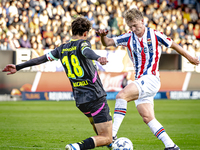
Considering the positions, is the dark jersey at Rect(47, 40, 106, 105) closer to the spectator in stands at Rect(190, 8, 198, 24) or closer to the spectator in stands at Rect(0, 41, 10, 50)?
the spectator in stands at Rect(0, 41, 10, 50)

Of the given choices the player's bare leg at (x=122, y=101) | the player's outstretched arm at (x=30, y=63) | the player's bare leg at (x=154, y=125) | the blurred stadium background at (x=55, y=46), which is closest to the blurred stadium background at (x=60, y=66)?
the blurred stadium background at (x=55, y=46)

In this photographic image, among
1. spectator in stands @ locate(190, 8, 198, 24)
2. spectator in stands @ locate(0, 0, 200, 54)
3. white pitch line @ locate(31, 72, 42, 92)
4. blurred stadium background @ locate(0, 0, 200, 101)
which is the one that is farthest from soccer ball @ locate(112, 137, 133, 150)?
spectator in stands @ locate(190, 8, 198, 24)

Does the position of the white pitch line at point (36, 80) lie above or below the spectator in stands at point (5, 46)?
below

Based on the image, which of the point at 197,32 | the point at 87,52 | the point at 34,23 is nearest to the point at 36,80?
the point at 34,23

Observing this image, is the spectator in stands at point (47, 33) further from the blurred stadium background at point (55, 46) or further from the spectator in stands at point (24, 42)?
the spectator in stands at point (24, 42)

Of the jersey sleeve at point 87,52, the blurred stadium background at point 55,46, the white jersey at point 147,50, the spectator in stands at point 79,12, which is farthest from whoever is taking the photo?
the spectator in stands at point 79,12

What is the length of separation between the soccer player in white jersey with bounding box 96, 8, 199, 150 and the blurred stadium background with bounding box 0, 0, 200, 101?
10.7 m

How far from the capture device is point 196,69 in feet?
60.3

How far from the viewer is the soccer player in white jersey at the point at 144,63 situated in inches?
200

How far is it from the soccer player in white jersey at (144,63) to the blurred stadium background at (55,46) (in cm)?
1070

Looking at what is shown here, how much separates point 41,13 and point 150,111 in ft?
43.3

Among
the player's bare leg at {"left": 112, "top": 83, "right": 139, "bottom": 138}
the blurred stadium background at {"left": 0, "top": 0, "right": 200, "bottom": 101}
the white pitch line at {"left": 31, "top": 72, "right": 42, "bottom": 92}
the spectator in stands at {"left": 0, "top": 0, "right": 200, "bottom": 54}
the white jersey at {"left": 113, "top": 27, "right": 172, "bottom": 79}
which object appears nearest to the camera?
the player's bare leg at {"left": 112, "top": 83, "right": 139, "bottom": 138}

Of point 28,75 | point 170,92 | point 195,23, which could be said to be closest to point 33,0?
point 28,75

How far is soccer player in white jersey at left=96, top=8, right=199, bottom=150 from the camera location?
508 cm
